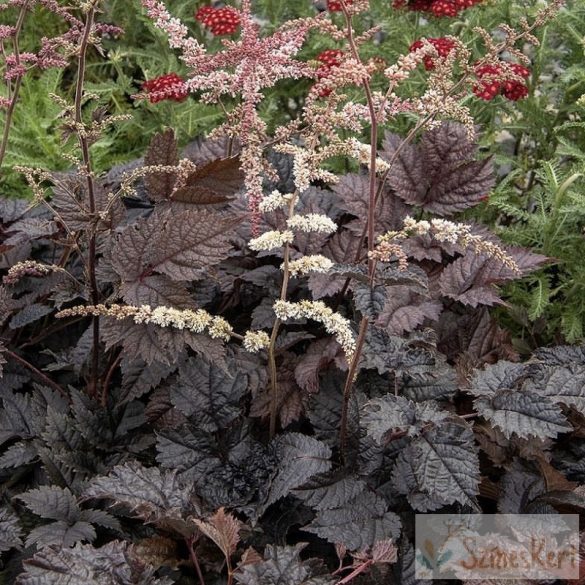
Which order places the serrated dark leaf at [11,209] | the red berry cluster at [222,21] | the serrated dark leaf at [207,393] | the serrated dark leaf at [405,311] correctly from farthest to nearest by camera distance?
the red berry cluster at [222,21], the serrated dark leaf at [11,209], the serrated dark leaf at [405,311], the serrated dark leaf at [207,393]

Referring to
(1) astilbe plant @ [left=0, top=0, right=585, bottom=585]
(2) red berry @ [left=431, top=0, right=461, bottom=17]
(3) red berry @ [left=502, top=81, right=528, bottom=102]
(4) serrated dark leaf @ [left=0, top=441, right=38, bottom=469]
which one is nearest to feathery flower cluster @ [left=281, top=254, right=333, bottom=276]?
(1) astilbe plant @ [left=0, top=0, right=585, bottom=585]

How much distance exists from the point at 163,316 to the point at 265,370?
1.13 ft

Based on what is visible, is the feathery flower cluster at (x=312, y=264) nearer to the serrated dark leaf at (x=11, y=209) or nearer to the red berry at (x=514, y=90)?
the serrated dark leaf at (x=11, y=209)

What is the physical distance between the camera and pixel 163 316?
1.34 metres

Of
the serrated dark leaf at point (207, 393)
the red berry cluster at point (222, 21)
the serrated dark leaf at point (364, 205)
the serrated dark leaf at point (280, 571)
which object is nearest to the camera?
the serrated dark leaf at point (280, 571)

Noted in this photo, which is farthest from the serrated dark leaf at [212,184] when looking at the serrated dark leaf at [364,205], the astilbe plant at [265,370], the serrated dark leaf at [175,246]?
the serrated dark leaf at [364,205]

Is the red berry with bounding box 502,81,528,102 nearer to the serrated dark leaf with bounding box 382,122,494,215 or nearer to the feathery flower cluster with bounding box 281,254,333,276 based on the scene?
the serrated dark leaf with bounding box 382,122,494,215

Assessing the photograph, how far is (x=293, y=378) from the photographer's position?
5.34ft

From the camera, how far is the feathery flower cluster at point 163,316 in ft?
4.35

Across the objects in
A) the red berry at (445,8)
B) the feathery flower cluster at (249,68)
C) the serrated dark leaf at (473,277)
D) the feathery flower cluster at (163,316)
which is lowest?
the serrated dark leaf at (473,277)

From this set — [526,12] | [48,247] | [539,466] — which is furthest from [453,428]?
[526,12]

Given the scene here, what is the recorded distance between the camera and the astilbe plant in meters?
1.28

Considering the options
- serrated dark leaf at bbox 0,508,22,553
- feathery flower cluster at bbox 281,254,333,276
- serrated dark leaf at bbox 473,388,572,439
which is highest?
feathery flower cluster at bbox 281,254,333,276

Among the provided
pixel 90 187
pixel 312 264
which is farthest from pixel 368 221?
A: pixel 90 187
